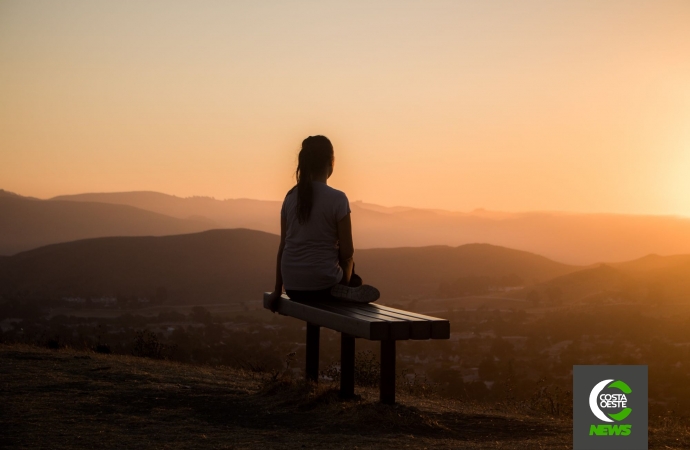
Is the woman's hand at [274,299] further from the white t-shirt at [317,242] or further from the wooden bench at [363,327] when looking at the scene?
the white t-shirt at [317,242]

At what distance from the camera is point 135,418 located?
5.84 meters

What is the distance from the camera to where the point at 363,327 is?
5238 mm

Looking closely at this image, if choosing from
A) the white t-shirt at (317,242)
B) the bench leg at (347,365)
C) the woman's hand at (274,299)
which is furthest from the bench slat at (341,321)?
the bench leg at (347,365)

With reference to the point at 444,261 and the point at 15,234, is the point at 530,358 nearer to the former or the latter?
the point at 444,261

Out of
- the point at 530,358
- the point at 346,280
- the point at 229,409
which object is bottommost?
the point at 530,358

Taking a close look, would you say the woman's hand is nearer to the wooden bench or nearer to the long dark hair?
the wooden bench

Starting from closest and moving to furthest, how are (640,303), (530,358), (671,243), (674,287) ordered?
(530,358) < (640,303) < (674,287) < (671,243)

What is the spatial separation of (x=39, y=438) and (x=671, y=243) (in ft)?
264

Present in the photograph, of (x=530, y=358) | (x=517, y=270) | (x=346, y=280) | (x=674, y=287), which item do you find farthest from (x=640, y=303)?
(x=346, y=280)

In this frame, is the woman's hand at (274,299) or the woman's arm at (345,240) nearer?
the woman's arm at (345,240)

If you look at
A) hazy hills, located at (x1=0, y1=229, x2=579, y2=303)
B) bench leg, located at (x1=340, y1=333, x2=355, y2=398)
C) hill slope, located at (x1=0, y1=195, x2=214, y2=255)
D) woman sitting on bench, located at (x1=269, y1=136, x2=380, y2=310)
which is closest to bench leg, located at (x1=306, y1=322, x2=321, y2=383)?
woman sitting on bench, located at (x1=269, y1=136, x2=380, y2=310)

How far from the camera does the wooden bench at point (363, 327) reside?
5248 millimetres

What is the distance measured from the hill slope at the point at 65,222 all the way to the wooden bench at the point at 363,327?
4863 inches

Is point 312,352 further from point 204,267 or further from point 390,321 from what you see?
point 204,267
